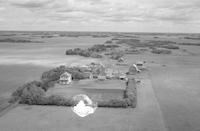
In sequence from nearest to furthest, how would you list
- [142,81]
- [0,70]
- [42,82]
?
[42,82], [142,81], [0,70]

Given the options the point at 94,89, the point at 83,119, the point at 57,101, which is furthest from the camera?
the point at 94,89

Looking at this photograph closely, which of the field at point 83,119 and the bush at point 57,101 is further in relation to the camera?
the bush at point 57,101

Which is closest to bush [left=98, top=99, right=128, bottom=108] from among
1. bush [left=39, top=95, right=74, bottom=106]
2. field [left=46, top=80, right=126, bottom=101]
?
field [left=46, top=80, right=126, bottom=101]

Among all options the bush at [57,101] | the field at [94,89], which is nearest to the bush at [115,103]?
the field at [94,89]

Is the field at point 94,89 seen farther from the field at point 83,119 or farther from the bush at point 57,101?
the field at point 83,119

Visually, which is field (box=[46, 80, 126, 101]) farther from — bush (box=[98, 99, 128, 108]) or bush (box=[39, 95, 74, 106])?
bush (box=[39, 95, 74, 106])

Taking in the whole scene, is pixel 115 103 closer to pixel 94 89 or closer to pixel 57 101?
pixel 57 101

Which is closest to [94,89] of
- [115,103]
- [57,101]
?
[115,103]

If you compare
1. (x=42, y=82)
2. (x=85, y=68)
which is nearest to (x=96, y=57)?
(x=85, y=68)

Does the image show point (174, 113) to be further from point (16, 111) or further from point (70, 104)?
point (16, 111)

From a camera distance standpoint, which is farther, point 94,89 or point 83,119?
point 94,89

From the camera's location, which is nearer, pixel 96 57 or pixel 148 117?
pixel 148 117
